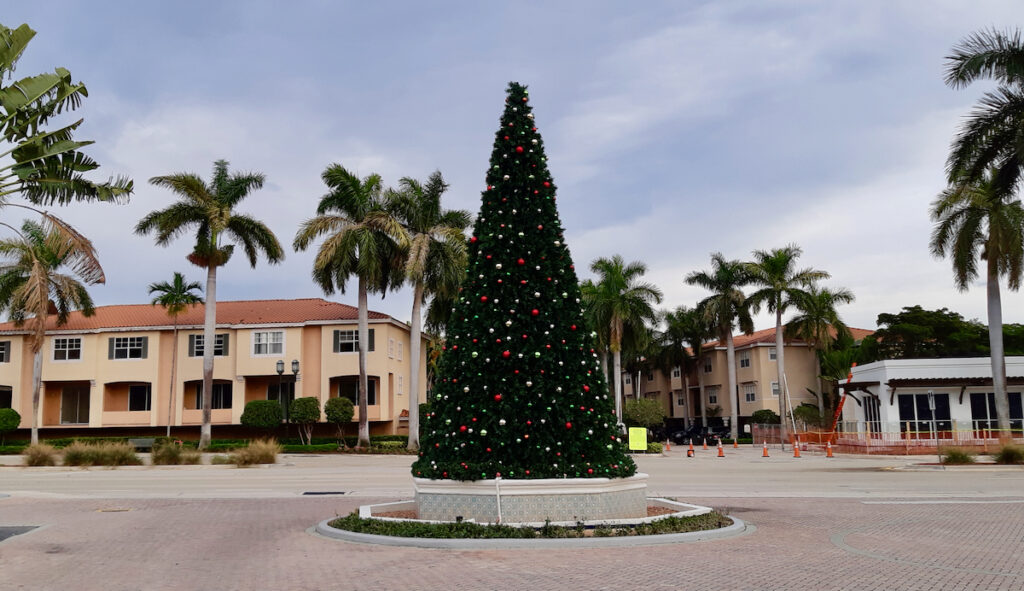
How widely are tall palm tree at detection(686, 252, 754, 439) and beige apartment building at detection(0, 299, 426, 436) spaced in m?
21.0

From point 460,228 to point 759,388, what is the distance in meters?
32.9

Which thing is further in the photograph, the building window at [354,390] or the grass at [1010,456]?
the building window at [354,390]

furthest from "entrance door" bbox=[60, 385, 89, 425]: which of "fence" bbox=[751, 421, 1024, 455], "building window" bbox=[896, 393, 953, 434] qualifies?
"building window" bbox=[896, 393, 953, 434]

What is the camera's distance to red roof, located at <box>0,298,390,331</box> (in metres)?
48.1

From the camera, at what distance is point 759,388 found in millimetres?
64188

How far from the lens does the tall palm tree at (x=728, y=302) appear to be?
55278mm

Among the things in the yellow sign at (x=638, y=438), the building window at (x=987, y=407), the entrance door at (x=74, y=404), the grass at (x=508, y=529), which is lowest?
the grass at (x=508, y=529)

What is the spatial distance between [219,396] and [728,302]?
1281 inches

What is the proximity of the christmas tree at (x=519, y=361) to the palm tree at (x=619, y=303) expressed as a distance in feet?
131

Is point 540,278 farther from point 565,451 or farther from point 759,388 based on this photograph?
point 759,388

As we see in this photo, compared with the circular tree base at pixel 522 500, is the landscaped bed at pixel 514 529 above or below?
below

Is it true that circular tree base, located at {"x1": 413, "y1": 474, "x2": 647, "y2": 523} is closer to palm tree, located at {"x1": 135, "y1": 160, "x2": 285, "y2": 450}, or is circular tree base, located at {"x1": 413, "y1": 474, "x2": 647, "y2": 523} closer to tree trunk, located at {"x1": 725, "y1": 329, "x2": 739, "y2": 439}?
palm tree, located at {"x1": 135, "y1": 160, "x2": 285, "y2": 450}

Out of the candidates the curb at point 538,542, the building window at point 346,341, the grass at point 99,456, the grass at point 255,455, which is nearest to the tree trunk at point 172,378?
the building window at point 346,341

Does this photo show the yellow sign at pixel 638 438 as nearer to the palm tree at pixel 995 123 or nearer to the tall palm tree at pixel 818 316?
the palm tree at pixel 995 123
